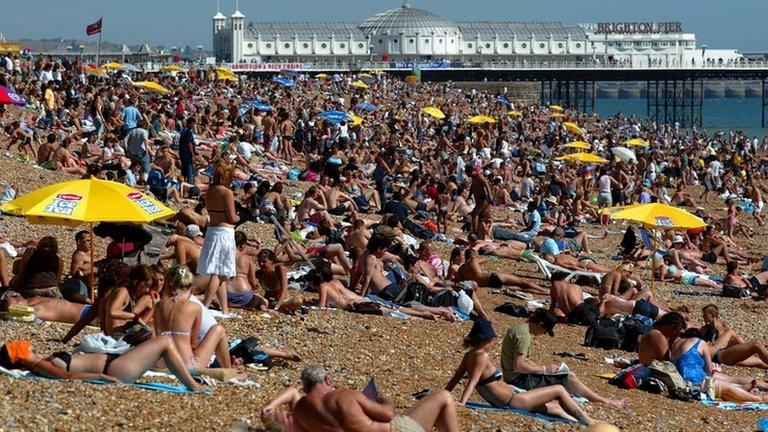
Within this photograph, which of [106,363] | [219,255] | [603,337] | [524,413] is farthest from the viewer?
[603,337]

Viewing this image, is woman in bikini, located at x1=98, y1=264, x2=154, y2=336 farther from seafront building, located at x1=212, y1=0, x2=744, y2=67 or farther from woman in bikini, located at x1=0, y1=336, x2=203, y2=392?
seafront building, located at x1=212, y1=0, x2=744, y2=67

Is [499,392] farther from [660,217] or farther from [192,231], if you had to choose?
[660,217]

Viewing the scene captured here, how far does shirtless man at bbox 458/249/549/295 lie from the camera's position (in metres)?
13.0

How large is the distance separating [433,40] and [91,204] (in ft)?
282

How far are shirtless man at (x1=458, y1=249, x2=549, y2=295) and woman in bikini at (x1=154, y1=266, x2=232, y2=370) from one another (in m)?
5.43

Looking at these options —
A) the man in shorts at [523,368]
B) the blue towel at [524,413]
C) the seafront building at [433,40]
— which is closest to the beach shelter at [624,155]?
the man in shorts at [523,368]

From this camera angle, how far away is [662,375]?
9414 mm

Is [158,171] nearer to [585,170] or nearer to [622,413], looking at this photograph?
[622,413]

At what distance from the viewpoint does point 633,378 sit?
375 inches

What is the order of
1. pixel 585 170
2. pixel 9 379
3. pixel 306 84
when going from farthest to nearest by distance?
pixel 306 84 → pixel 585 170 → pixel 9 379

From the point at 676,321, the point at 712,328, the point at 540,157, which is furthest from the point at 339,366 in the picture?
the point at 540,157

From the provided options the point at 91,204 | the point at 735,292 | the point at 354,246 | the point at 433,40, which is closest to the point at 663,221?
the point at 735,292

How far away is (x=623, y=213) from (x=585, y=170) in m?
11.6

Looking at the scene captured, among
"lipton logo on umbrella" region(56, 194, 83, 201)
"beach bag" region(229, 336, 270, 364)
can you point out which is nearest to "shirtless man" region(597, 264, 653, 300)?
"beach bag" region(229, 336, 270, 364)
